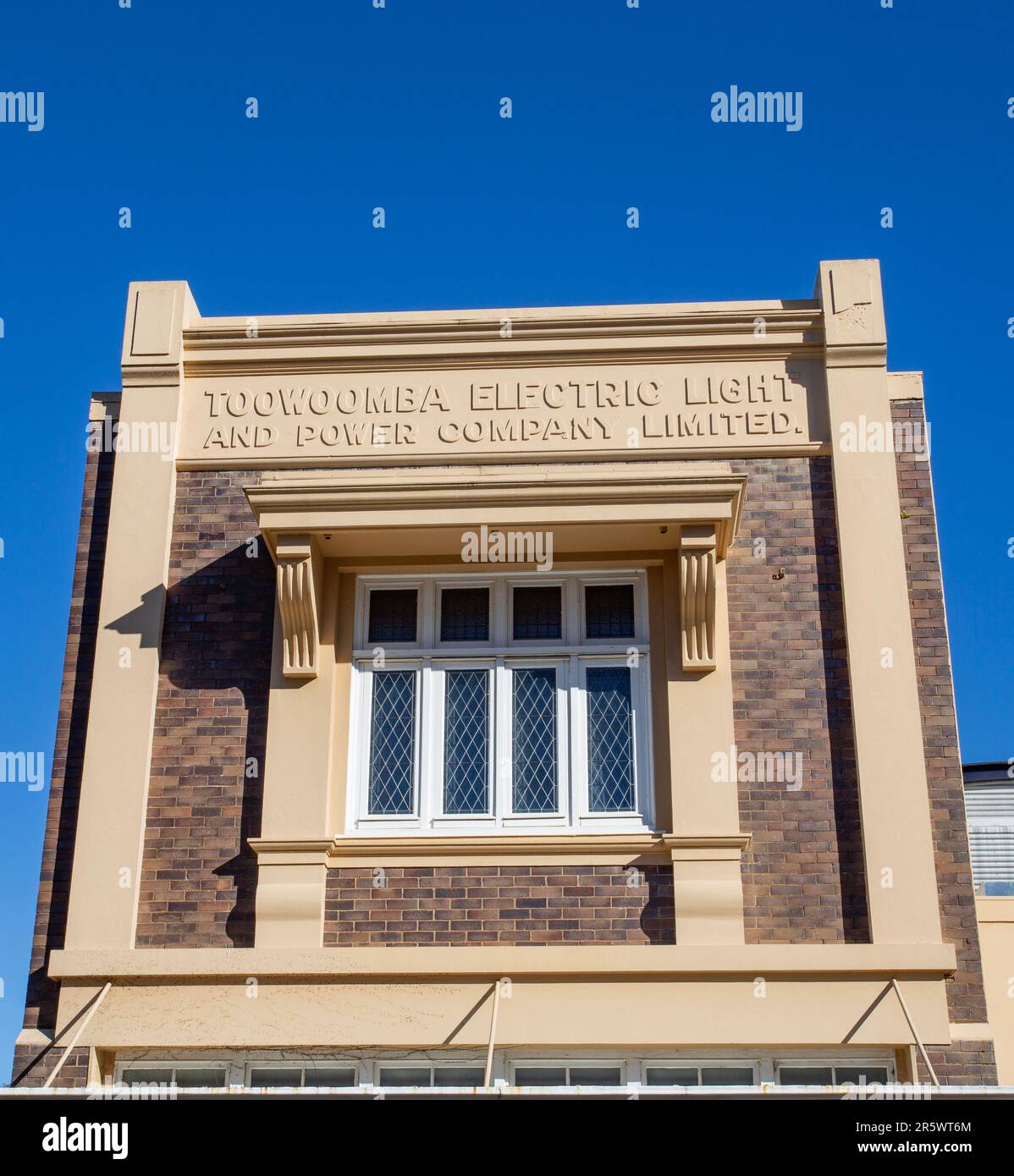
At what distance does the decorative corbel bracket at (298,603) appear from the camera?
11.2 m

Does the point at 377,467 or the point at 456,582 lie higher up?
the point at 377,467

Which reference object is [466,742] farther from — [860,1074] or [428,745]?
[860,1074]

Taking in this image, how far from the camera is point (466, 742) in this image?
11289 mm

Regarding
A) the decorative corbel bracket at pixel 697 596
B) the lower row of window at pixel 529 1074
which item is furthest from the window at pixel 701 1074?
the decorative corbel bracket at pixel 697 596

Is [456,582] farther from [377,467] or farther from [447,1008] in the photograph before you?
[447,1008]

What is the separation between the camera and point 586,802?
36.2ft

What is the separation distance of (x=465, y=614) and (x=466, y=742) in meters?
1.00

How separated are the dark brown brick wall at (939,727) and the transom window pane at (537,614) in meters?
2.56

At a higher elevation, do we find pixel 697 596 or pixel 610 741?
pixel 697 596

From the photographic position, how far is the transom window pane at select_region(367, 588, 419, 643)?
461 inches

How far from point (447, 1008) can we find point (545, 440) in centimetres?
428

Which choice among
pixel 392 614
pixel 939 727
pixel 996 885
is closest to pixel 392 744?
pixel 392 614

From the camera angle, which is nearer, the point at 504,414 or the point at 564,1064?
the point at 564,1064
